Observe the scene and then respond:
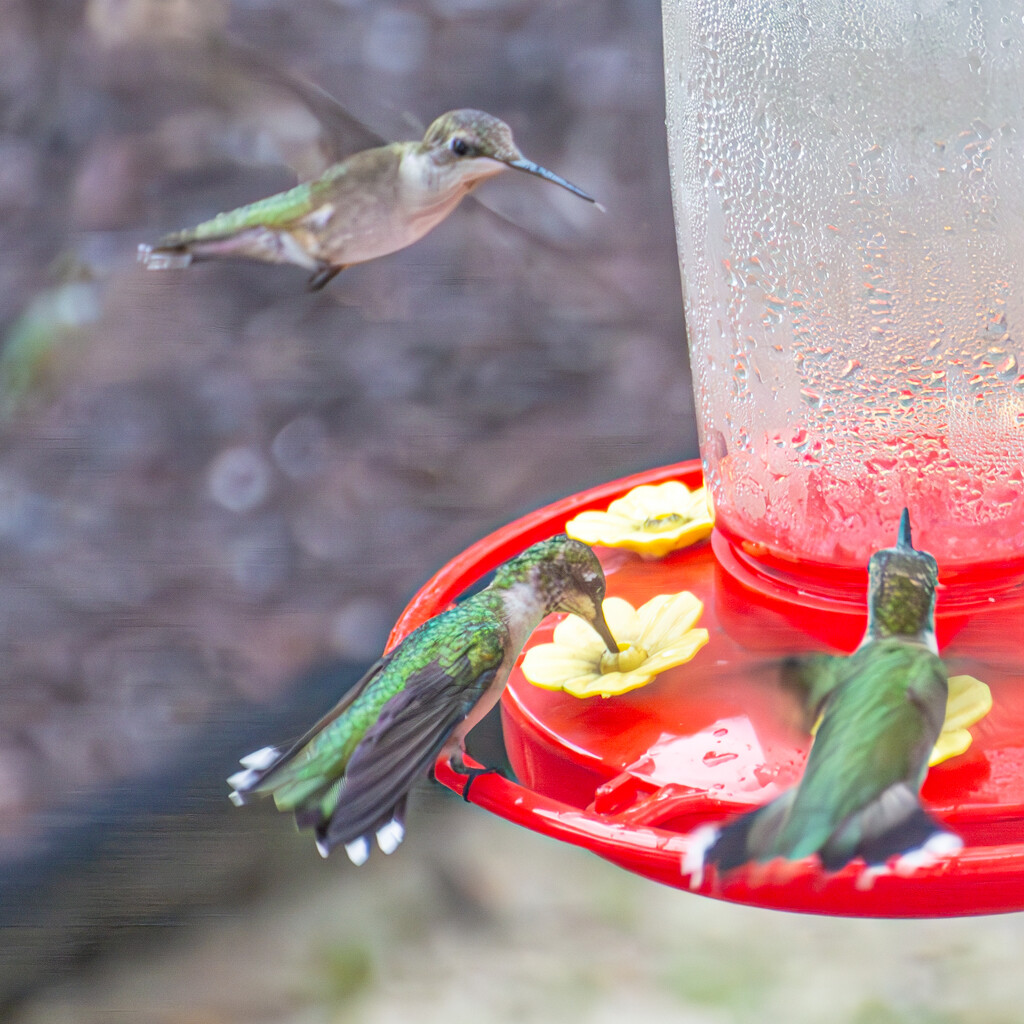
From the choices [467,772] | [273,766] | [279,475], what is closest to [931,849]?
[467,772]

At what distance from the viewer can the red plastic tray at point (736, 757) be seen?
0.84m

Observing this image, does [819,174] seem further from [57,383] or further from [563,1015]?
[563,1015]

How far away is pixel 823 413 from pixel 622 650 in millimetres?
280

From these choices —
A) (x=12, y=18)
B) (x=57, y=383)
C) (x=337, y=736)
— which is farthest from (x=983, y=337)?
(x=12, y=18)

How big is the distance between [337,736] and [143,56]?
1592 millimetres

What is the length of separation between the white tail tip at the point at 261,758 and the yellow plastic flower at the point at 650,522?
427mm

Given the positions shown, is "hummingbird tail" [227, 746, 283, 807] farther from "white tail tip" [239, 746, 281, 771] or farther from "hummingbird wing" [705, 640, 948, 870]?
"hummingbird wing" [705, 640, 948, 870]

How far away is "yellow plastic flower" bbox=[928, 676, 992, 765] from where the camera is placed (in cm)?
91

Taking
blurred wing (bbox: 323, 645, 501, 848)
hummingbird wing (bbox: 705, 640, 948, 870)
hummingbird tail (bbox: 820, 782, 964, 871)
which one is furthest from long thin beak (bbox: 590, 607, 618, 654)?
hummingbird tail (bbox: 820, 782, 964, 871)

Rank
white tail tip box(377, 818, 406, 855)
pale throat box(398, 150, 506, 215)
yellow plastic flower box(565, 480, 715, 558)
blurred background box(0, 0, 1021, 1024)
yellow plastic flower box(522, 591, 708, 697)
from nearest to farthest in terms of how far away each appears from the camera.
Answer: white tail tip box(377, 818, 406, 855)
pale throat box(398, 150, 506, 215)
yellow plastic flower box(522, 591, 708, 697)
yellow plastic flower box(565, 480, 715, 558)
blurred background box(0, 0, 1021, 1024)

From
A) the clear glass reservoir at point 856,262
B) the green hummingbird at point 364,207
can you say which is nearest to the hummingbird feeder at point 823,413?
the clear glass reservoir at point 856,262

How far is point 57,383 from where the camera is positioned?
2.19 metres

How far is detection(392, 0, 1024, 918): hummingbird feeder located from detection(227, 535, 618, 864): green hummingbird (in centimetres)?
6

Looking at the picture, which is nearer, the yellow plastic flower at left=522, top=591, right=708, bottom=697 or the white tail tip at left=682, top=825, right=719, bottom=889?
the white tail tip at left=682, top=825, right=719, bottom=889
